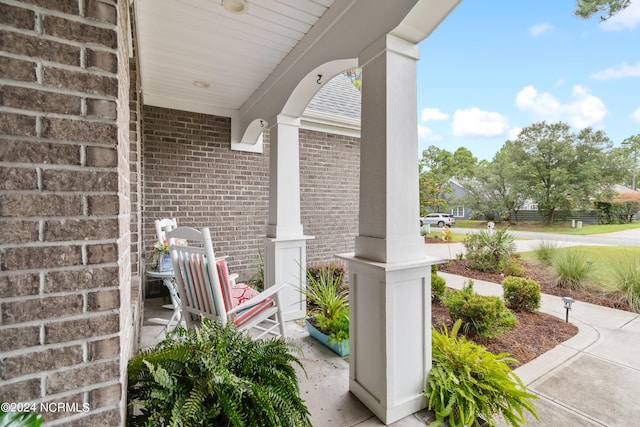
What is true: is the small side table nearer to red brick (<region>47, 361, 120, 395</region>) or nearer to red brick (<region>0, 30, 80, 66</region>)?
red brick (<region>47, 361, 120, 395</region>)

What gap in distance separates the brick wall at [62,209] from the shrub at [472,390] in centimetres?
175

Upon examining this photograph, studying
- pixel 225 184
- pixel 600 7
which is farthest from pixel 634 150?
pixel 225 184

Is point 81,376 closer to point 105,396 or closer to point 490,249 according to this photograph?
point 105,396

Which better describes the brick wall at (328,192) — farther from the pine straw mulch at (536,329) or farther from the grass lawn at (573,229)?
the grass lawn at (573,229)

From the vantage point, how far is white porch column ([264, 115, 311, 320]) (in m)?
3.33

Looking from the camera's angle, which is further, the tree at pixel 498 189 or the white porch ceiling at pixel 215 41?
the tree at pixel 498 189

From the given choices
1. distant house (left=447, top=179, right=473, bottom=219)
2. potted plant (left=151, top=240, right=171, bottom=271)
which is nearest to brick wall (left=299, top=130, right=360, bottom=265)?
potted plant (left=151, top=240, right=171, bottom=271)

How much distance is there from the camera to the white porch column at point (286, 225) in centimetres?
333

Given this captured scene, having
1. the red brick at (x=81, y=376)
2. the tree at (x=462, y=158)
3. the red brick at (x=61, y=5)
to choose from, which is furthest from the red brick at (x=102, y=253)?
the tree at (x=462, y=158)

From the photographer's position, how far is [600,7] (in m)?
2.40

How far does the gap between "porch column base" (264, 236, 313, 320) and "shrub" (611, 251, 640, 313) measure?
4487 millimetres

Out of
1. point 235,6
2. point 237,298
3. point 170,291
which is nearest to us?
point 235,6

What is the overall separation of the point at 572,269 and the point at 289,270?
15.7ft

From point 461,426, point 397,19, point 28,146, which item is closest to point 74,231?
point 28,146
